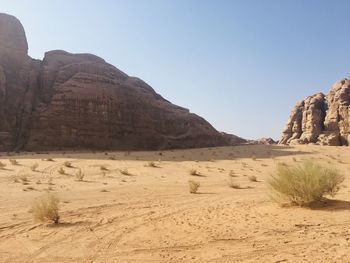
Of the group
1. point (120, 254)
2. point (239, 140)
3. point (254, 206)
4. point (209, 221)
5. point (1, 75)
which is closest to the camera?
point (120, 254)

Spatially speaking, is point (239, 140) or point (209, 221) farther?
point (239, 140)

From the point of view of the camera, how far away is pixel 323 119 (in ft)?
225

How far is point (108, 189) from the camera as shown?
13039 mm

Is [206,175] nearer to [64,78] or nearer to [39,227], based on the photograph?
[39,227]

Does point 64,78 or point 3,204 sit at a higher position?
point 64,78

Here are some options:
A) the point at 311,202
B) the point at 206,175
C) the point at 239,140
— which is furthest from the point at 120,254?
the point at 239,140

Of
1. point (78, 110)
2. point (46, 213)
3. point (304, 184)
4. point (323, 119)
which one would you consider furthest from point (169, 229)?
point (323, 119)

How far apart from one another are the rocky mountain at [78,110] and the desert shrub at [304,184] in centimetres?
3227

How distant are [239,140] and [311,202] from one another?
150 ft

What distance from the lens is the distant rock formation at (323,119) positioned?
6166 cm

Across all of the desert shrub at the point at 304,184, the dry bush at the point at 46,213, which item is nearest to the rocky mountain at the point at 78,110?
the dry bush at the point at 46,213

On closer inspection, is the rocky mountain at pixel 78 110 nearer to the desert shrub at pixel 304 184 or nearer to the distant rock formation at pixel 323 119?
the distant rock formation at pixel 323 119

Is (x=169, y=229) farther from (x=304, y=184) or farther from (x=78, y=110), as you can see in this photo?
(x=78, y=110)

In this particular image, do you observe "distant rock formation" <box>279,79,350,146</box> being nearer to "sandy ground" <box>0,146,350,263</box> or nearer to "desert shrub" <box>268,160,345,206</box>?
"desert shrub" <box>268,160,345,206</box>
